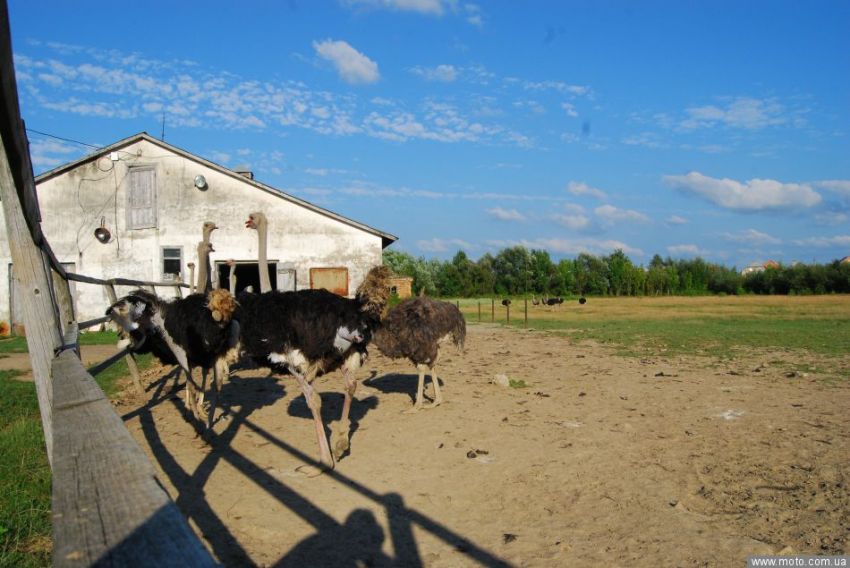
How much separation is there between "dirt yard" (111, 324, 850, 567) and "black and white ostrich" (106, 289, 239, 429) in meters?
0.68

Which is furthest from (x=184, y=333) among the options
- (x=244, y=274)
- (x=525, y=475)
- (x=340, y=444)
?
(x=244, y=274)

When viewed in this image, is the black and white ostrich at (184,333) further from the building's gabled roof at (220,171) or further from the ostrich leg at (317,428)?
the building's gabled roof at (220,171)

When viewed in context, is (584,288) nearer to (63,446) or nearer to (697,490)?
(697,490)

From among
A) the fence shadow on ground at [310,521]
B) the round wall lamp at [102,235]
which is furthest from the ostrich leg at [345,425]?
the round wall lamp at [102,235]

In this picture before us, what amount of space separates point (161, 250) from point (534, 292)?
1904 inches

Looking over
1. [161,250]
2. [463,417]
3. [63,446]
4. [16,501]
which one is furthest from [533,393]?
[161,250]

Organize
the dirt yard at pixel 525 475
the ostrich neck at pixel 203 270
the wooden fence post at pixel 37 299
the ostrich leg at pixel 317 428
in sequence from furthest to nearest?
the ostrich neck at pixel 203 270
the ostrich leg at pixel 317 428
the dirt yard at pixel 525 475
the wooden fence post at pixel 37 299

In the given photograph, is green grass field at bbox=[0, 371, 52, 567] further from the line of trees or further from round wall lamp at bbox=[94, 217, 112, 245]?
the line of trees

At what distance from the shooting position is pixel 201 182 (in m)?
19.9

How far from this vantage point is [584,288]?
2579 inches

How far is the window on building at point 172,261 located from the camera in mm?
20156

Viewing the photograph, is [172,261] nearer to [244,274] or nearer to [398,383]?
[244,274]

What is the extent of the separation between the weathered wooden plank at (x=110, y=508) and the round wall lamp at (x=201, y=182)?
1949 cm

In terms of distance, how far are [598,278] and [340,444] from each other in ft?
204
